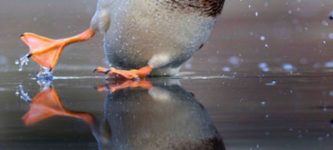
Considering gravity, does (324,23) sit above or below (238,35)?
below

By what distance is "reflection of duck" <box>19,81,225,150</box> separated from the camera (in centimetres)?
328

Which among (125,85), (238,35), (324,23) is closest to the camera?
(125,85)

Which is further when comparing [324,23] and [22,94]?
[324,23]

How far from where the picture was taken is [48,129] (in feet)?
11.7

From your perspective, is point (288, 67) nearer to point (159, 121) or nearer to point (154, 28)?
point (154, 28)

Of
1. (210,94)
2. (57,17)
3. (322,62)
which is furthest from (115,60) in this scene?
(57,17)

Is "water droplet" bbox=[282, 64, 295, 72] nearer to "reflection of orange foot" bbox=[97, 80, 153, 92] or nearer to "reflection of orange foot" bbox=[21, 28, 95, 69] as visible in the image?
"reflection of orange foot" bbox=[97, 80, 153, 92]

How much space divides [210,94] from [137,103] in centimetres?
55

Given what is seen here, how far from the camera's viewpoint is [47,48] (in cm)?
561

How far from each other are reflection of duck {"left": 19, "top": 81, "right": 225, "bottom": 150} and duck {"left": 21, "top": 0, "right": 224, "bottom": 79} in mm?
439

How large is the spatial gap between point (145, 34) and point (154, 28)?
7 cm

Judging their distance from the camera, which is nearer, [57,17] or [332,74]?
[332,74]

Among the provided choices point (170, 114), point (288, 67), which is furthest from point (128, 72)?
point (170, 114)

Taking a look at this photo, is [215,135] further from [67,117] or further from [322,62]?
[322,62]
